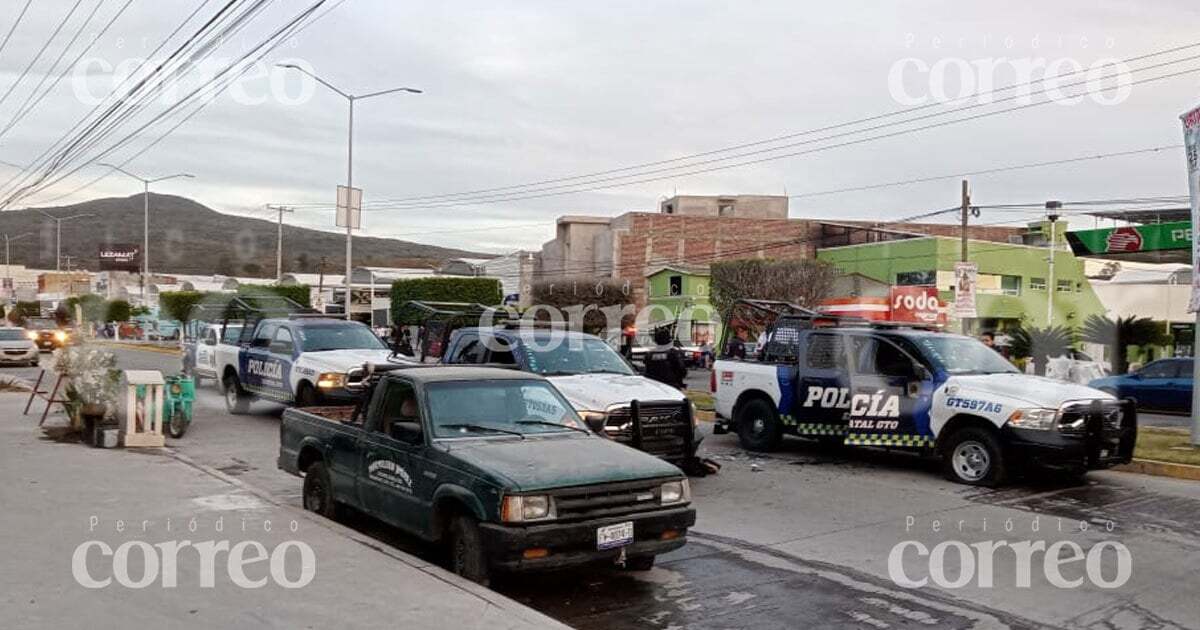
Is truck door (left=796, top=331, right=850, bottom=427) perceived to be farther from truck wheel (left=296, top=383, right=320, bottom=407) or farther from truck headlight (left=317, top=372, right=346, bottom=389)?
truck wheel (left=296, top=383, right=320, bottom=407)

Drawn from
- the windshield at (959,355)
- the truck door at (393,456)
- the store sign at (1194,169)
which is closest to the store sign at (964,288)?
the store sign at (1194,169)

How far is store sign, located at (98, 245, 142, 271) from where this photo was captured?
387ft

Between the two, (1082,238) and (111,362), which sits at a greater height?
(1082,238)

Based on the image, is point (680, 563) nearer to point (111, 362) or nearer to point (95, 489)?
point (95, 489)

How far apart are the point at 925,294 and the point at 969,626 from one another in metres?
24.2

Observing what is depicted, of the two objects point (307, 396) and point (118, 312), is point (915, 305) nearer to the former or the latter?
point (307, 396)

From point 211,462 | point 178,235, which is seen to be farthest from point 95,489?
point 178,235

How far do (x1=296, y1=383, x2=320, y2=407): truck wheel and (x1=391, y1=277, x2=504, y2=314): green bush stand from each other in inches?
1116

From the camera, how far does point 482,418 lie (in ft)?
24.6

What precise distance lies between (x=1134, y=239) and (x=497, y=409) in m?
15.3

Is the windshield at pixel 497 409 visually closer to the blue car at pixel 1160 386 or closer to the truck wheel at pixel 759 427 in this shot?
the truck wheel at pixel 759 427

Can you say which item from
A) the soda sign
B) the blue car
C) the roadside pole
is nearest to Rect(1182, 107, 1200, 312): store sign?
the roadside pole

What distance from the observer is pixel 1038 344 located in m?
32.8

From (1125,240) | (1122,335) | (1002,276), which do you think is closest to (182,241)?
Result: (1002,276)
